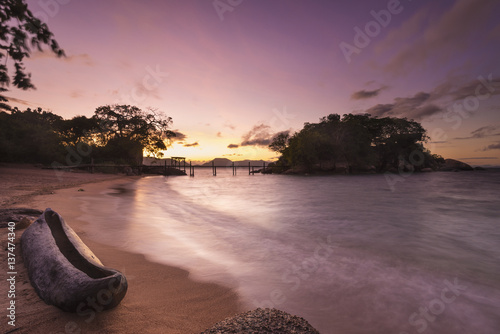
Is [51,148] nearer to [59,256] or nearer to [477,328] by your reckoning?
[59,256]

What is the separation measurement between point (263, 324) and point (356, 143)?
55378mm

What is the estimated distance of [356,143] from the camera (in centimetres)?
5131

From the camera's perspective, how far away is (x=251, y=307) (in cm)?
307

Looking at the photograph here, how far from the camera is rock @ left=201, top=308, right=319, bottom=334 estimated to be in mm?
1646

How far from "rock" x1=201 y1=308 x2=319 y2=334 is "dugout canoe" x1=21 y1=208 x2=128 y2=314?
1.18m

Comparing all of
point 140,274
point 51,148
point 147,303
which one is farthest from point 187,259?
point 51,148

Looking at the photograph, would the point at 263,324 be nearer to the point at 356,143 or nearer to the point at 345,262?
the point at 345,262

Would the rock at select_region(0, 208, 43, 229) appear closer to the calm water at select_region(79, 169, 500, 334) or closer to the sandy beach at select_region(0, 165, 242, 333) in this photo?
the sandy beach at select_region(0, 165, 242, 333)

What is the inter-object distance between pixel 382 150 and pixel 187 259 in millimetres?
65326

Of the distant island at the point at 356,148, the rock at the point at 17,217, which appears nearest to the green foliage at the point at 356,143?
the distant island at the point at 356,148

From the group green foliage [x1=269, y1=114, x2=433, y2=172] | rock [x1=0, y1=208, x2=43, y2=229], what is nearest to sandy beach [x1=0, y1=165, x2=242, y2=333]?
rock [x1=0, y1=208, x2=43, y2=229]

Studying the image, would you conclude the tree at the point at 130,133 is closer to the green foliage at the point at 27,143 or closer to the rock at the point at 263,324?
the green foliage at the point at 27,143

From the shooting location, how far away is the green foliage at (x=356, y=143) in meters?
50.1

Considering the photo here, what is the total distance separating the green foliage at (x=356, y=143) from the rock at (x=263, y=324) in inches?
1938
